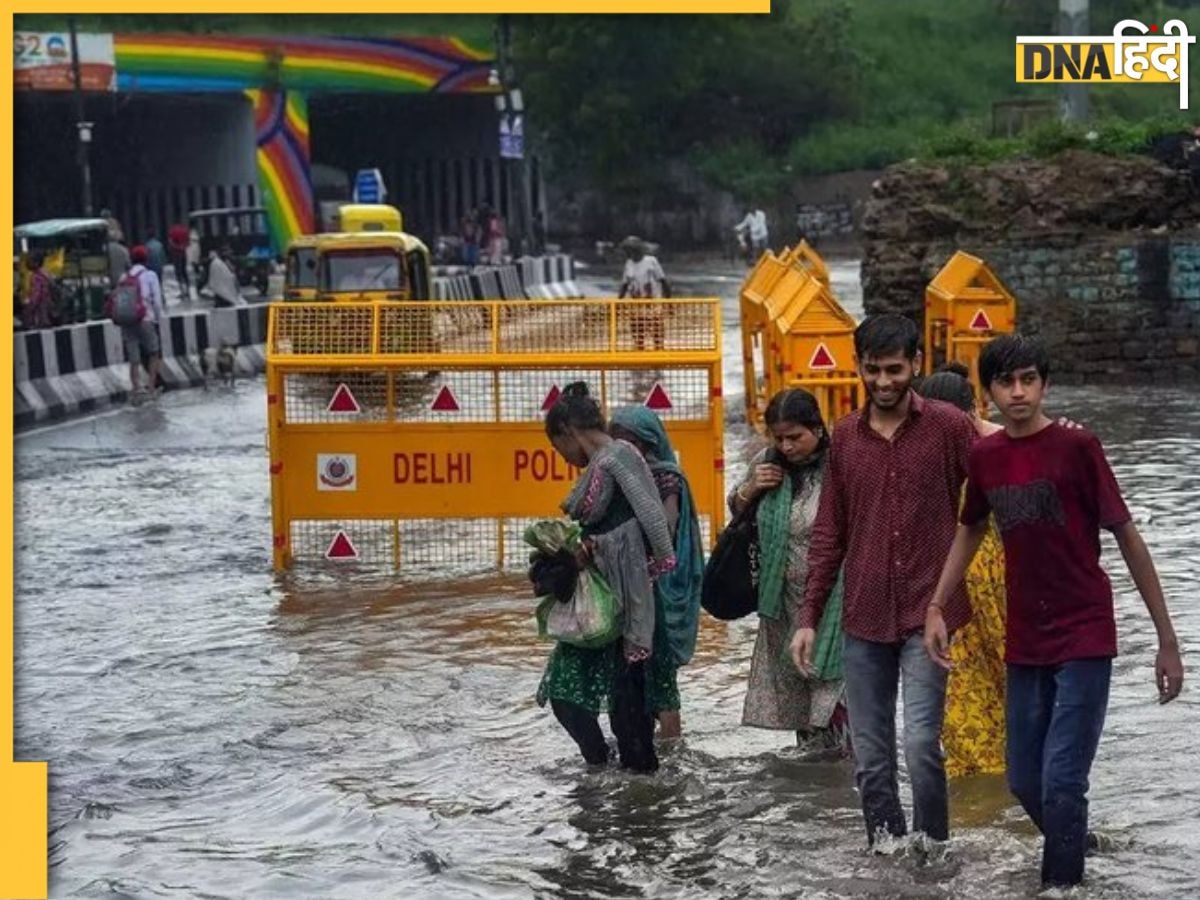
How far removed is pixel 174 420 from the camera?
75.2 feet

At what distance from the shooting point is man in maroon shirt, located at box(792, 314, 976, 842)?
22.3 feet

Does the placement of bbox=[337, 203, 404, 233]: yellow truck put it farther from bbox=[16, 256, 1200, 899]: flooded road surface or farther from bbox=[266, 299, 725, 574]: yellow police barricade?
bbox=[266, 299, 725, 574]: yellow police barricade

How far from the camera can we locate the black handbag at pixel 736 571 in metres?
8.14

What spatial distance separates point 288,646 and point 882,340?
213 inches

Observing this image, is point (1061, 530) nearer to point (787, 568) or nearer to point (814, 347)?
point (787, 568)

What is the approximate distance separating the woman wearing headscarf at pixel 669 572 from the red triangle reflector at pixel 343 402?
4486 millimetres

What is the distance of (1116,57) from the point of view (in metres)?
37.4

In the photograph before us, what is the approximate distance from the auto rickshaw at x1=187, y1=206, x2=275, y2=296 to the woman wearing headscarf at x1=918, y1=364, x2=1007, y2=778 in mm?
37241

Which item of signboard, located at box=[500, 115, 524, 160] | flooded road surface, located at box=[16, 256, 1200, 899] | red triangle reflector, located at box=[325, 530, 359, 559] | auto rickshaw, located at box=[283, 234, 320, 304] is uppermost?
signboard, located at box=[500, 115, 524, 160]

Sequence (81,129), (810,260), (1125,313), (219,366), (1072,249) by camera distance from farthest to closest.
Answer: (81,129) → (219,366) → (810,260) → (1072,249) → (1125,313)

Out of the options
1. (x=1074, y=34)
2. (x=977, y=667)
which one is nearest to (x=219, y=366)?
(x=1074, y=34)

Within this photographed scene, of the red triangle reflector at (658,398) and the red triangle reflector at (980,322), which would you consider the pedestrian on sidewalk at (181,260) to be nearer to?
the red triangle reflector at (980,322)

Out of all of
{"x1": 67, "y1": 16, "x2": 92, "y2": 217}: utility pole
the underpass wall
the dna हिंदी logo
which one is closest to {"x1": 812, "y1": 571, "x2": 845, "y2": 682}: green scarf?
the underpass wall

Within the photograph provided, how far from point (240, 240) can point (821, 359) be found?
34.1m
